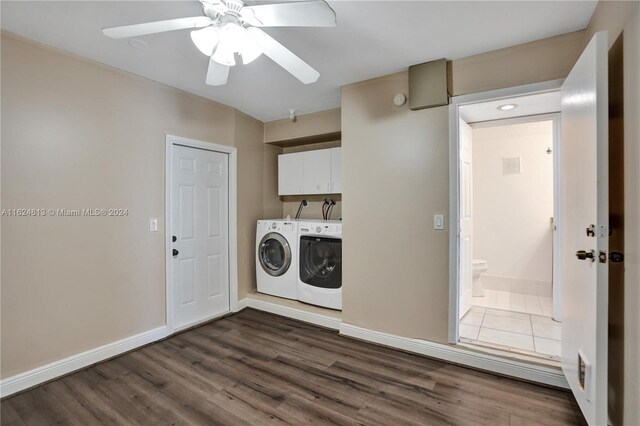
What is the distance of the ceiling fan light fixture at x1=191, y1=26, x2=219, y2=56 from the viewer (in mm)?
1456

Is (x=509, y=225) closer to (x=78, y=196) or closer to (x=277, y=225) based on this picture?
(x=277, y=225)

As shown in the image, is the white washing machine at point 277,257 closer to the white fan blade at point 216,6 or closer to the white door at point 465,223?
the white door at point 465,223

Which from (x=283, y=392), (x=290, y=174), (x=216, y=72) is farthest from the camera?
(x=290, y=174)

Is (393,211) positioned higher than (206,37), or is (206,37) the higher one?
(206,37)

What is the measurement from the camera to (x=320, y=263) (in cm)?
336

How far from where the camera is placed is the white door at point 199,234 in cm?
304

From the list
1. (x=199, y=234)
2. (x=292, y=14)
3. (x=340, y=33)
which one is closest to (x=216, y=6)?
(x=292, y=14)

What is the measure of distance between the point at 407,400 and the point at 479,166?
138 inches

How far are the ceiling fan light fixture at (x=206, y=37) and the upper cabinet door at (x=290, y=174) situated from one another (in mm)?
2405

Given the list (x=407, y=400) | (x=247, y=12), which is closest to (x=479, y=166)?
(x=407, y=400)

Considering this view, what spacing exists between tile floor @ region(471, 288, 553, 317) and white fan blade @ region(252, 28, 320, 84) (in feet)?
11.0

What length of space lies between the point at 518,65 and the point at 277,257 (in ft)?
9.84

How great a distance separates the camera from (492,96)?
223 centimetres

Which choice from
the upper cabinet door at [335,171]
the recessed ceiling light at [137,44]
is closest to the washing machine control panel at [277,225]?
the upper cabinet door at [335,171]
